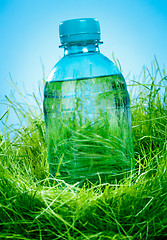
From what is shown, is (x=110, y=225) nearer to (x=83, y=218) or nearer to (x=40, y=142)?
(x=83, y=218)

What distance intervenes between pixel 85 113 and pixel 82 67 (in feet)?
0.24

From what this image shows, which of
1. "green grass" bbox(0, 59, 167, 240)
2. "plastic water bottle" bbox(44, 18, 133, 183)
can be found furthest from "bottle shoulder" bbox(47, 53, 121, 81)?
"green grass" bbox(0, 59, 167, 240)

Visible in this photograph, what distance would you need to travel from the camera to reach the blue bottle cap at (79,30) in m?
0.54

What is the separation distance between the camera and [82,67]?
1.86ft

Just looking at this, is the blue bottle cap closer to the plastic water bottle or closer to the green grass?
the plastic water bottle

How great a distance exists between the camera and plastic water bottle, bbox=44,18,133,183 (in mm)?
558

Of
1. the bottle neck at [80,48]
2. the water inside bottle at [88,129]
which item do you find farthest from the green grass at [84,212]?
the bottle neck at [80,48]

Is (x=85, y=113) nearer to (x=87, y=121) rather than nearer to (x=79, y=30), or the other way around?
(x=87, y=121)

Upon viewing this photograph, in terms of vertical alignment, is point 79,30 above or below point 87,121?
above

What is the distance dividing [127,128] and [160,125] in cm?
11

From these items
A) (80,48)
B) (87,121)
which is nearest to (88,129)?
(87,121)

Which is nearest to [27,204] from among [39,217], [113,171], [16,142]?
[39,217]

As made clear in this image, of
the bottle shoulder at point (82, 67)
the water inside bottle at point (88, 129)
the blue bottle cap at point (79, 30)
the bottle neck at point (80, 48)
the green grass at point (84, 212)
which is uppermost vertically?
the blue bottle cap at point (79, 30)

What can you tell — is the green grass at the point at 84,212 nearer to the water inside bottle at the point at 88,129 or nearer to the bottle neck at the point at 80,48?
the water inside bottle at the point at 88,129
